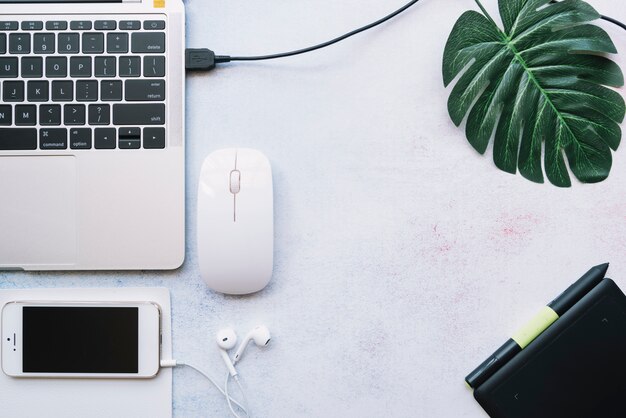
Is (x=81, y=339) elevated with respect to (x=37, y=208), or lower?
lower

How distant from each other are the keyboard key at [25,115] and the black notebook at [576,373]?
2.13ft

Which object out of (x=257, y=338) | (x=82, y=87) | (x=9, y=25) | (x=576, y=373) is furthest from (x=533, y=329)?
(x=9, y=25)

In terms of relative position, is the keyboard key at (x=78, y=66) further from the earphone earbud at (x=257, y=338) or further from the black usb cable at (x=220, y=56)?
the earphone earbud at (x=257, y=338)

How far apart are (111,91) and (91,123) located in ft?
0.15

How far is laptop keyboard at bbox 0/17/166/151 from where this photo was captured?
23.7 inches

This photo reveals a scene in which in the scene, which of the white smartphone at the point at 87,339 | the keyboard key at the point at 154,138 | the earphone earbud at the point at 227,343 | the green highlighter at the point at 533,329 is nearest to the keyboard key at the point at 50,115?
the keyboard key at the point at 154,138

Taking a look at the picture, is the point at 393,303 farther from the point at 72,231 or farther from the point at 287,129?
the point at 72,231

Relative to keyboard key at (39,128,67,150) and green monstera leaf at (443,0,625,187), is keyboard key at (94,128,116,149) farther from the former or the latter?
green monstera leaf at (443,0,625,187)

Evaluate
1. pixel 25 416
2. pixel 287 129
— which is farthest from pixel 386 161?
pixel 25 416

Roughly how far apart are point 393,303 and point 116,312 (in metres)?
0.34

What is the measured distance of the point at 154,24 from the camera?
1.98 feet

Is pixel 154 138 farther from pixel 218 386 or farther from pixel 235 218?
pixel 218 386

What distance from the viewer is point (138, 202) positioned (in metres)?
0.61

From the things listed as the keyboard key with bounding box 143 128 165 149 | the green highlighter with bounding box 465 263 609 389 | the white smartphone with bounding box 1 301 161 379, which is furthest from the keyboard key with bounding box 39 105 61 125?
the green highlighter with bounding box 465 263 609 389
